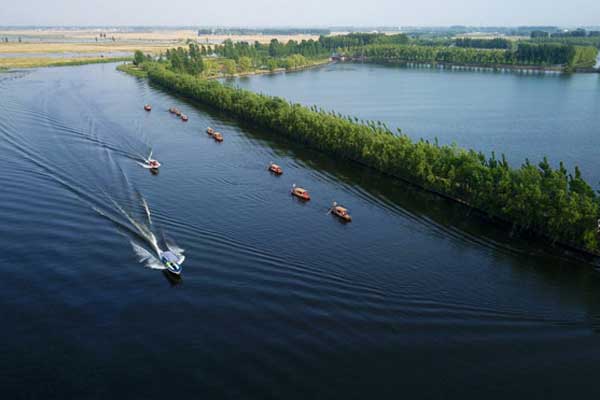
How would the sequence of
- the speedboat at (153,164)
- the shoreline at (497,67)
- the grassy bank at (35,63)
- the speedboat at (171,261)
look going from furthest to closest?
1. the grassy bank at (35,63)
2. the shoreline at (497,67)
3. the speedboat at (153,164)
4. the speedboat at (171,261)

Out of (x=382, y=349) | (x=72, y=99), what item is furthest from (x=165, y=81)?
(x=382, y=349)

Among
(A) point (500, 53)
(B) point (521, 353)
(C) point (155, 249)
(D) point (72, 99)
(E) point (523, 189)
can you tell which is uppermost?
(A) point (500, 53)

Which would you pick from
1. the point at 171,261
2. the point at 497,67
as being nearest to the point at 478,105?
the point at 497,67

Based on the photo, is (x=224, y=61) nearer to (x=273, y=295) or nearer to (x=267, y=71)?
(x=267, y=71)

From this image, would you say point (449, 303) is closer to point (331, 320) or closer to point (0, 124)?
point (331, 320)

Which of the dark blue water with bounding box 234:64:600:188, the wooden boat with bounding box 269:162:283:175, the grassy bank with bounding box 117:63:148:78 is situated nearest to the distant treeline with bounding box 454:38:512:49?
the dark blue water with bounding box 234:64:600:188

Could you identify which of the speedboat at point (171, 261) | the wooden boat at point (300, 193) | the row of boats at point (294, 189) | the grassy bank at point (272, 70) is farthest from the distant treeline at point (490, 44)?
the speedboat at point (171, 261)

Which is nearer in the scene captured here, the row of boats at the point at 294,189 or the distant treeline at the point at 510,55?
the row of boats at the point at 294,189

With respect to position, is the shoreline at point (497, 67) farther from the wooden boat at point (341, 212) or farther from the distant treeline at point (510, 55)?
the wooden boat at point (341, 212)
